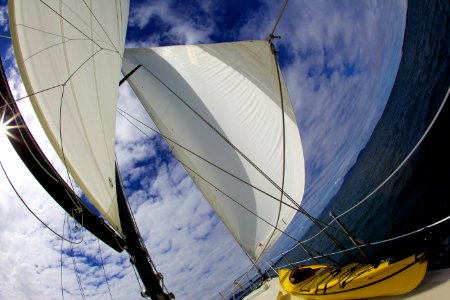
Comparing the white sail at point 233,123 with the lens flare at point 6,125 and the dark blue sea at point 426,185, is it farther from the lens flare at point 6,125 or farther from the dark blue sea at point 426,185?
the lens flare at point 6,125

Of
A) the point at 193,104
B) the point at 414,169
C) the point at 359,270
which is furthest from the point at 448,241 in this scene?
the point at 193,104

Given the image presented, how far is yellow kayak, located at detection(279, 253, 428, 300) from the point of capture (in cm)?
439

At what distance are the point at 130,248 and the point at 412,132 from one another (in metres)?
25.8

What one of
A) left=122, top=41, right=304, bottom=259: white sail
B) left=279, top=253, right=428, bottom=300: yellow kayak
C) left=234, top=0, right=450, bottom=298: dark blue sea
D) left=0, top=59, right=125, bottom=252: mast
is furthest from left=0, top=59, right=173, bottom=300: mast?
left=234, top=0, right=450, bottom=298: dark blue sea

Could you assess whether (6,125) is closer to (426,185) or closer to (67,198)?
(67,198)

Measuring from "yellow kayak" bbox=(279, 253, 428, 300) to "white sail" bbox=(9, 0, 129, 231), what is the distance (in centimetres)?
481

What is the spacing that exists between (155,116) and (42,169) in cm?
757

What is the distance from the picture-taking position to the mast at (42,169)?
3.69 metres

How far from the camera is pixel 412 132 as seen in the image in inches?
885

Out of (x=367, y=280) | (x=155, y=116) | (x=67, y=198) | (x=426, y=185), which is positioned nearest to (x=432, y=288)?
(x=367, y=280)

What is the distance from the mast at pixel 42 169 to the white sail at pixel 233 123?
5244 millimetres

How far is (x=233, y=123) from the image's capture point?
A: 389 inches

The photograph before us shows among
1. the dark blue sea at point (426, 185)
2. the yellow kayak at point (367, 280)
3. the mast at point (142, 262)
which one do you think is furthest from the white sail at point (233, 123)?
the mast at point (142, 262)

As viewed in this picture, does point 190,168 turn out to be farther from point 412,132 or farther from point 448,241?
point 412,132
